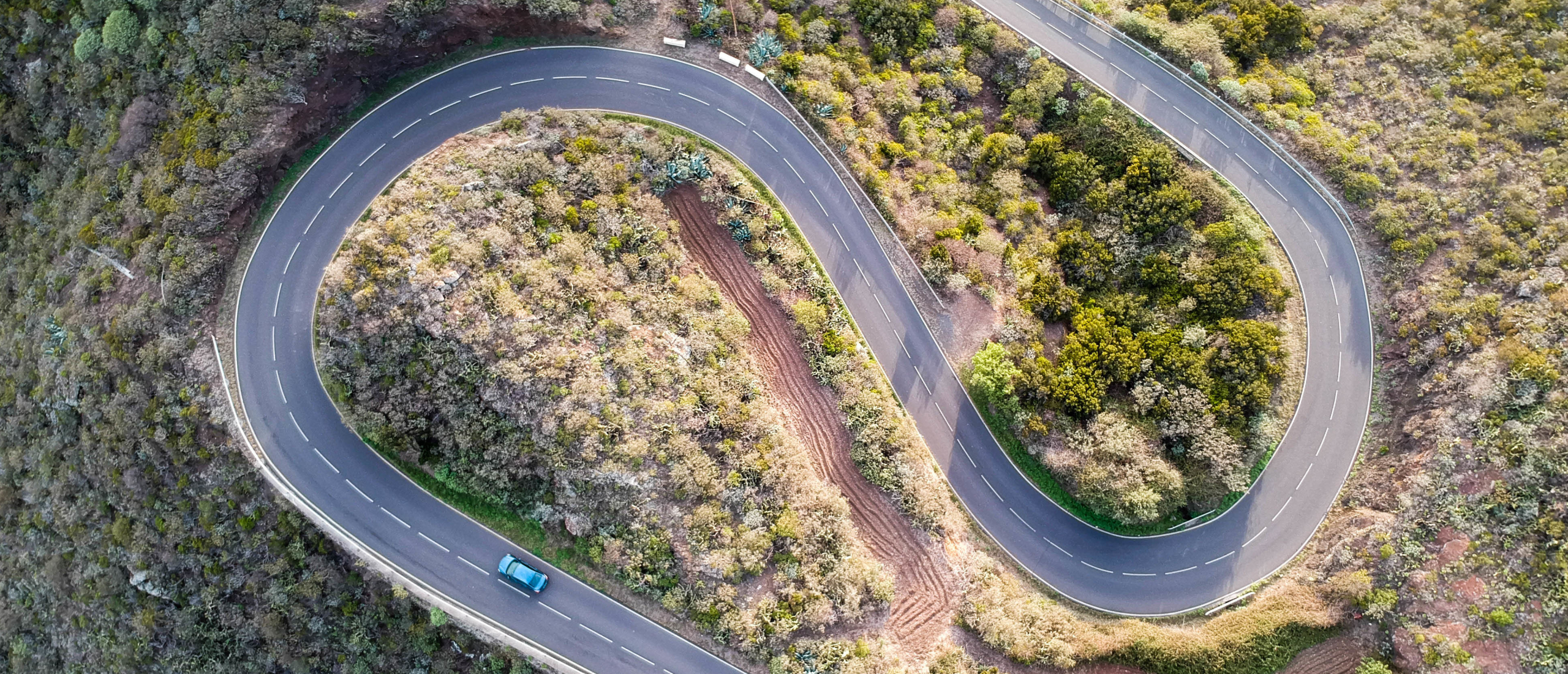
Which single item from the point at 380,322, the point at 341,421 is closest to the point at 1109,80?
the point at 380,322

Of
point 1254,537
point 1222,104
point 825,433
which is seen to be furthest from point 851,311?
point 1222,104

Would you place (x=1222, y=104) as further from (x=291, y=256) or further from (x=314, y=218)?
(x=291, y=256)

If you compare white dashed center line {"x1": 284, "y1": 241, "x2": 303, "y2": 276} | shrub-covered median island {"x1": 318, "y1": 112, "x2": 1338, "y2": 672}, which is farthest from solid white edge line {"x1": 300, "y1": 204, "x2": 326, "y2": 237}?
shrub-covered median island {"x1": 318, "y1": 112, "x2": 1338, "y2": 672}

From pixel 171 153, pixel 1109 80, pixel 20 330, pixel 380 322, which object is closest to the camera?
pixel 380 322

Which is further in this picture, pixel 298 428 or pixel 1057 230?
pixel 1057 230

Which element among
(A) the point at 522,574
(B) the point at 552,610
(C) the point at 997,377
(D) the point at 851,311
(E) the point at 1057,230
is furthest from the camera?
(E) the point at 1057,230

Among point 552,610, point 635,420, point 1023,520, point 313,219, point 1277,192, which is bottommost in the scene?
point 552,610

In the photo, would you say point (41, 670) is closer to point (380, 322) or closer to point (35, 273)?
point (35, 273)

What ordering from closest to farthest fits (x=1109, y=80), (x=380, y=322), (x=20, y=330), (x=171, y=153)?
(x=380, y=322) < (x=171, y=153) < (x=20, y=330) < (x=1109, y=80)
